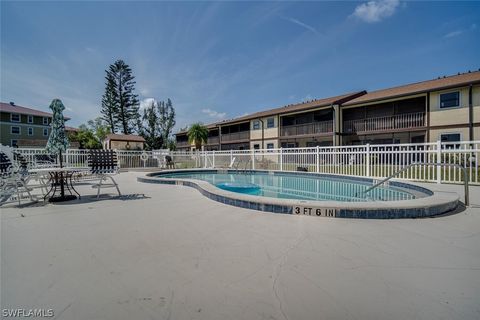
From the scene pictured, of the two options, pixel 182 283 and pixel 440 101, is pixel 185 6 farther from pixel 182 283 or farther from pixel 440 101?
pixel 440 101

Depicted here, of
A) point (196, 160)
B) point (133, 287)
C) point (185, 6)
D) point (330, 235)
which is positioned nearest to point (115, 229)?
point (133, 287)

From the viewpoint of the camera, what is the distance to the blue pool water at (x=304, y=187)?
6542 mm

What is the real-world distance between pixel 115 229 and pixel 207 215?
4.72 feet

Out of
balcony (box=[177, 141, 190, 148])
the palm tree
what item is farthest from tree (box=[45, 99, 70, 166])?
balcony (box=[177, 141, 190, 148])

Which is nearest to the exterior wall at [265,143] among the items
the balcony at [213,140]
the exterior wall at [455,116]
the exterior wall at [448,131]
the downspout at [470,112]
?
the balcony at [213,140]

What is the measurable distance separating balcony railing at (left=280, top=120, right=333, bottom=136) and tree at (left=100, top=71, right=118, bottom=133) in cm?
3020

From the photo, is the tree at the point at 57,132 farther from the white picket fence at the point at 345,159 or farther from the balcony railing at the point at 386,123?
the balcony railing at the point at 386,123

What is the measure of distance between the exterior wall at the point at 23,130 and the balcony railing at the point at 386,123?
131ft

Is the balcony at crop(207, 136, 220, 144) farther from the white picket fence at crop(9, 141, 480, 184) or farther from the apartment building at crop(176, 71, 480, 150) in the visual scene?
the white picket fence at crop(9, 141, 480, 184)

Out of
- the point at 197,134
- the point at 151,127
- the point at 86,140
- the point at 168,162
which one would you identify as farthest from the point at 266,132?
the point at 86,140

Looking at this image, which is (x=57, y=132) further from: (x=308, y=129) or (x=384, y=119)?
(x=384, y=119)

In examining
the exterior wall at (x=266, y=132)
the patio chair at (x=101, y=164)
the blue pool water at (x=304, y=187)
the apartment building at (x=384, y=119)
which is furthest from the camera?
the exterior wall at (x=266, y=132)

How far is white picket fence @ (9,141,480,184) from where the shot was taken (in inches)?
315

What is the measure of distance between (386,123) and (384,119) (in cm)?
38
